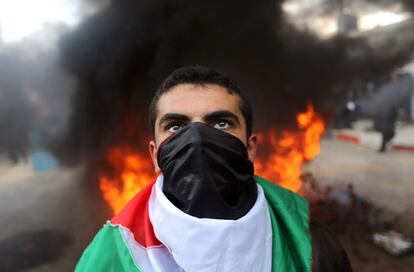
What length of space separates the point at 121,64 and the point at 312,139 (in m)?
4.58

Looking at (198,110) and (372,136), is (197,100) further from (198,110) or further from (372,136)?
(372,136)

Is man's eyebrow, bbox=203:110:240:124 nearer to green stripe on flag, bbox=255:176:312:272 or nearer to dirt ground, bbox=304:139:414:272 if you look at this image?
green stripe on flag, bbox=255:176:312:272

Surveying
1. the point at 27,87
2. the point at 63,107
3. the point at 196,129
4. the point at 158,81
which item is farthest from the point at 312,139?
the point at 196,129

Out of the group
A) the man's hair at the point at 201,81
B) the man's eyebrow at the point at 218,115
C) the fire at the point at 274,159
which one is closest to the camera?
the man's eyebrow at the point at 218,115

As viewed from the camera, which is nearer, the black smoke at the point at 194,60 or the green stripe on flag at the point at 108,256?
the green stripe on flag at the point at 108,256

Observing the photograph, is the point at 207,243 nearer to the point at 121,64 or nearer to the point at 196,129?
the point at 196,129

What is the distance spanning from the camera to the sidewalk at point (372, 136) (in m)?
6.61

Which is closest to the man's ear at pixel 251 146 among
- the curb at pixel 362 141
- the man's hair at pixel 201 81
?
the man's hair at pixel 201 81

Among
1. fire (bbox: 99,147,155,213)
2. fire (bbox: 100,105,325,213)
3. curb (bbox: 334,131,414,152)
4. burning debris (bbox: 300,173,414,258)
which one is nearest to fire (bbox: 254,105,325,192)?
fire (bbox: 100,105,325,213)

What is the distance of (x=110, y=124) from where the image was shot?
21.3ft

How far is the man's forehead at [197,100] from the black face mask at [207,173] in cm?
11

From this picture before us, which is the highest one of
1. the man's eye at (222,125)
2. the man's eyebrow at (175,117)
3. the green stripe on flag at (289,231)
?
the man's eyebrow at (175,117)

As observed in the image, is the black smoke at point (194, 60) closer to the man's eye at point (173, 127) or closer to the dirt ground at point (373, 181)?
the dirt ground at point (373, 181)

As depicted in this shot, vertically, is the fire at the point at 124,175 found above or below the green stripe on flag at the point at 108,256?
above
